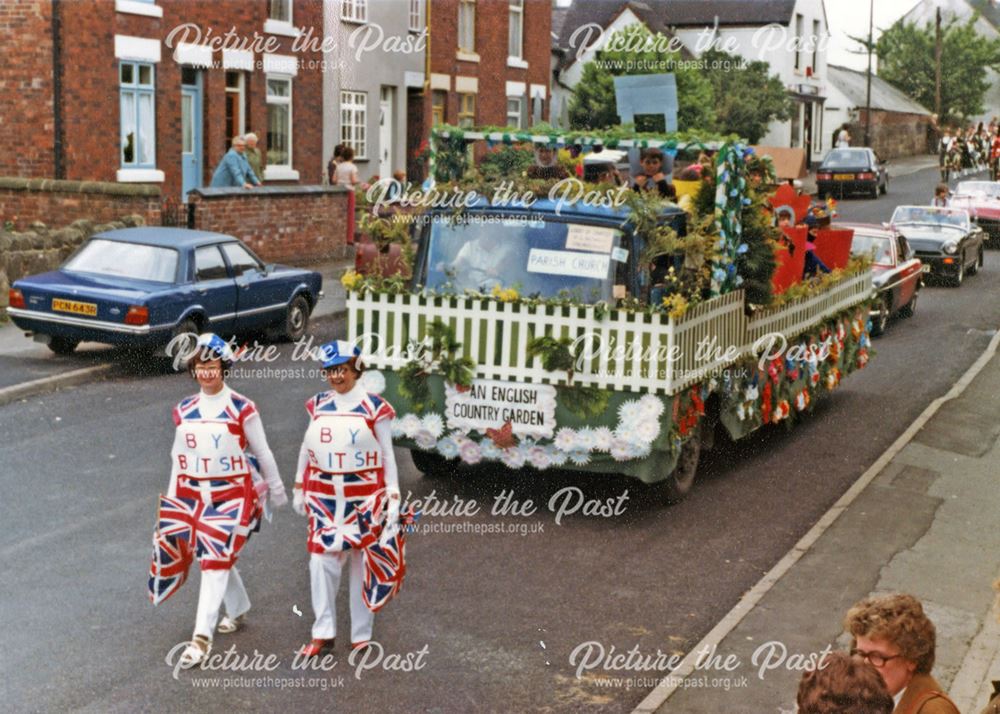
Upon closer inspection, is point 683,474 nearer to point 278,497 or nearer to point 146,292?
point 278,497

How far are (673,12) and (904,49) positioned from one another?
92.5ft

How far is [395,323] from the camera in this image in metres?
10.5

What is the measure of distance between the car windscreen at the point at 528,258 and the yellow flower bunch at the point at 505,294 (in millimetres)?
99

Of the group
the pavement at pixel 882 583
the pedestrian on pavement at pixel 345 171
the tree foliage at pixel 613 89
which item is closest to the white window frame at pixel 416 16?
the pedestrian on pavement at pixel 345 171

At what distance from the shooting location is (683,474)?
11.0 m

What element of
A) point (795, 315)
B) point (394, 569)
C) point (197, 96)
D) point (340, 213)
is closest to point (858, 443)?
point (795, 315)

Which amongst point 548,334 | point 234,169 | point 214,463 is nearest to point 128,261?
point 548,334

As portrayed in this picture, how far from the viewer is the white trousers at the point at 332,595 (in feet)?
24.3

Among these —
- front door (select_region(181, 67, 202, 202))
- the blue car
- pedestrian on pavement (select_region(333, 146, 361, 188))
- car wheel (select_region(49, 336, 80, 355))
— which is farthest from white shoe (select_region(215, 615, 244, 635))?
front door (select_region(181, 67, 202, 202))

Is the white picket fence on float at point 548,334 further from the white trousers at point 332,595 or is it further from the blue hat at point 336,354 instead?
the white trousers at point 332,595

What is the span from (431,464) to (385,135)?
83.2ft

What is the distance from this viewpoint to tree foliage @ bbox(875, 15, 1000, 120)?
283ft

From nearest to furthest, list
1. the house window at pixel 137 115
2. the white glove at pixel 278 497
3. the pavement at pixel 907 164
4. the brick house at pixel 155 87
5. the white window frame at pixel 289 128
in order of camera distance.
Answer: the white glove at pixel 278 497
the brick house at pixel 155 87
the house window at pixel 137 115
the white window frame at pixel 289 128
the pavement at pixel 907 164

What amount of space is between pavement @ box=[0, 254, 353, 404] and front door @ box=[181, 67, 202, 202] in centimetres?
942
